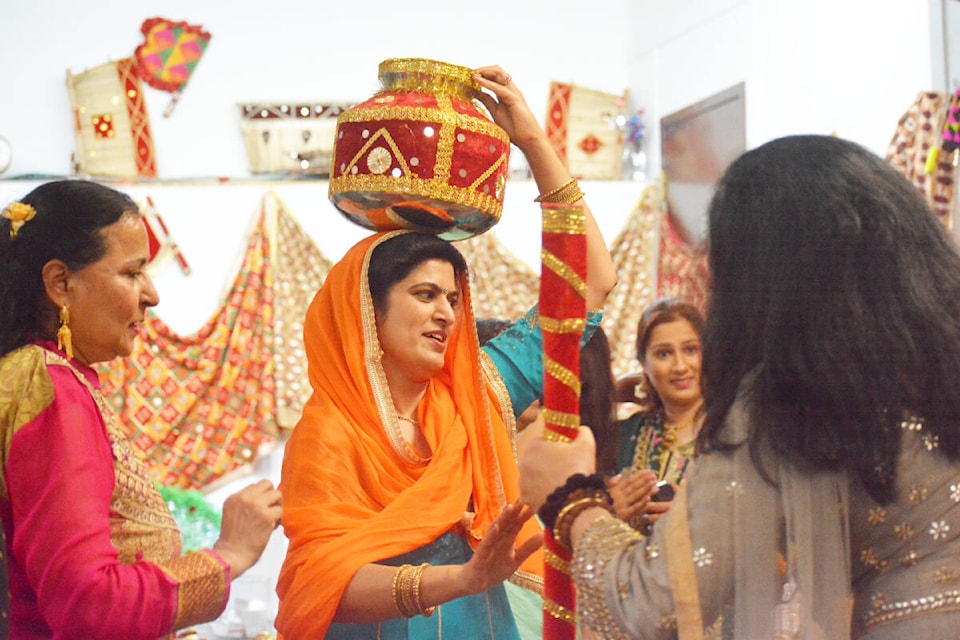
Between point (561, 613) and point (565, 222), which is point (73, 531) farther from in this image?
point (565, 222)

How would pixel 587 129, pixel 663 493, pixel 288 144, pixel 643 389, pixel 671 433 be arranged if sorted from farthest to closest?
pixel 587 129 < pixel 288 144 < pixel 643 389 < pixel 671 433 < pixel 663 493

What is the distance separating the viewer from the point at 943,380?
1399 millimetres

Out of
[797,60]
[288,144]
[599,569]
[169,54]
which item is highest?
[169,54]

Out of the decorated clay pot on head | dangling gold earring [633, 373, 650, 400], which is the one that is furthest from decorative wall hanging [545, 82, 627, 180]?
the decorated clay pot on head

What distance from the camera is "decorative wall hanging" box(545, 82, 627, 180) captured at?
7.30 meters

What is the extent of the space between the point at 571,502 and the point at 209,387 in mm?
5283

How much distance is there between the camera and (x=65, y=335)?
5.77 feet

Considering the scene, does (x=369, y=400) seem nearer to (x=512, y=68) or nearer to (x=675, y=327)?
(x=675, y=327)

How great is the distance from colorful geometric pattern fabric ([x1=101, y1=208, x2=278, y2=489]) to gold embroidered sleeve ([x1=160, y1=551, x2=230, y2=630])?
15.6ft

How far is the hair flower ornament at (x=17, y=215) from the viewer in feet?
5.78

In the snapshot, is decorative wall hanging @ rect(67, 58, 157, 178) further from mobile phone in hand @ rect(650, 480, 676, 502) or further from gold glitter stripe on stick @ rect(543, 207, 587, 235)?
gold glitter stripe on stick @ rect(543, 207, 587, 235)

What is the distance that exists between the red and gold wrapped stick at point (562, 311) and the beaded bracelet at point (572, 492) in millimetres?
60

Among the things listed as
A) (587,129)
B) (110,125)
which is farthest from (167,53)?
(587,129)

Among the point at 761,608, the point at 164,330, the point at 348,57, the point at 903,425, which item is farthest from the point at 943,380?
the point at 348,57
